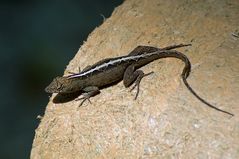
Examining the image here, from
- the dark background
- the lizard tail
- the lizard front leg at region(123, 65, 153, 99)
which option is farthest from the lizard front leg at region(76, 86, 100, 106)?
the dark background

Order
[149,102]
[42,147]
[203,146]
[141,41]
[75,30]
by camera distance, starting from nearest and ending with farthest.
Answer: [203,146] → [149,102] → [42,147] → [141,41] → [75,30]

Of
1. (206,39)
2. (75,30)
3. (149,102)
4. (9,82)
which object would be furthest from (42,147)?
(75,30)

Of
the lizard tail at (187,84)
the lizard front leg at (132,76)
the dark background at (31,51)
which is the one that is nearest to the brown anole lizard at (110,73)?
the lizard front leg at (132,76)

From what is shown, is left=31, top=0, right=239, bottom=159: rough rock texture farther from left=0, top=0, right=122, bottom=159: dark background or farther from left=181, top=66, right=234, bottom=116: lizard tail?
left=0, top=0, right=122, bottom=159: dark background

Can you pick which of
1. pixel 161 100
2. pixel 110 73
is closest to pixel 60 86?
pixel 110 73

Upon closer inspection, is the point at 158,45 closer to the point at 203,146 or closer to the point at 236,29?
the point at 236,29

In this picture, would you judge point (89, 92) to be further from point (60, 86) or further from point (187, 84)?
point (187, 84)
